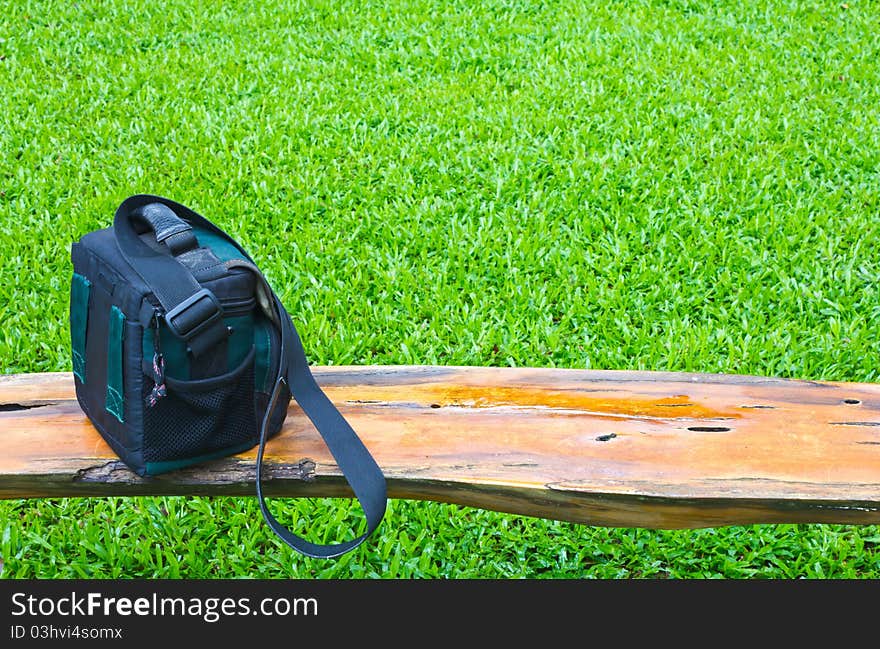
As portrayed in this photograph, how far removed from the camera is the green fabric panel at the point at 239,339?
1683mm

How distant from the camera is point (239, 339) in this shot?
5.57 feet

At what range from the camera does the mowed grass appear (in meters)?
2.57

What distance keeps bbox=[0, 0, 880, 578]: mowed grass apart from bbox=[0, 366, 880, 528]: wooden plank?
2.34 feet

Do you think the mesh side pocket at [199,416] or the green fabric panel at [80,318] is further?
the green fabric panel at [80,318]

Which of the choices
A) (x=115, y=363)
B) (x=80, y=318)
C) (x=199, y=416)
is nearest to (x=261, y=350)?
(x=199, y=416)

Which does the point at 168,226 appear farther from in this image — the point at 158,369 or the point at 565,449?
the point at 565,449

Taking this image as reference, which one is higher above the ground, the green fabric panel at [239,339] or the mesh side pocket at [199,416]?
the green fabric panel at [239,339]

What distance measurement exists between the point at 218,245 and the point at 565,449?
0.85 meters

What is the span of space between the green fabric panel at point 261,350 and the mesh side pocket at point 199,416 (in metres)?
0.02

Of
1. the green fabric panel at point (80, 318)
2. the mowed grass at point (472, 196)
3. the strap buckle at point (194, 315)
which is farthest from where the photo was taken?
the mowed grass at point (472, 196)

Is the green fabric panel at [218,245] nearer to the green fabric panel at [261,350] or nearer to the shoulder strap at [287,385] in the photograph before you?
the shoulder strap at [287,385]

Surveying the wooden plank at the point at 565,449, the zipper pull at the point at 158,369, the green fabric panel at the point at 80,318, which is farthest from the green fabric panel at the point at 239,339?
the green fabric panel at the point at 80,318

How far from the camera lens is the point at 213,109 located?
4898mm

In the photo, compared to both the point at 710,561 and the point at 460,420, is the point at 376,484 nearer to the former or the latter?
the point at 460,420
